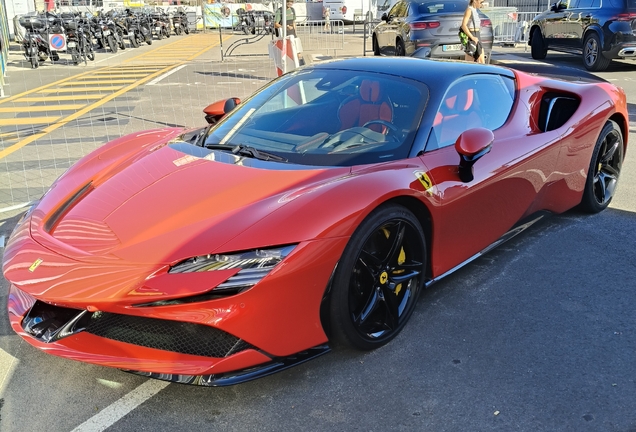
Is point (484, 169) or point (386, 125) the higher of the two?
point (386, 125)

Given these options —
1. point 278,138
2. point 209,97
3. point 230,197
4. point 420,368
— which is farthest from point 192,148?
point 209,97

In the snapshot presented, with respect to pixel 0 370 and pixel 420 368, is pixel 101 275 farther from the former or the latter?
pixel 420 368

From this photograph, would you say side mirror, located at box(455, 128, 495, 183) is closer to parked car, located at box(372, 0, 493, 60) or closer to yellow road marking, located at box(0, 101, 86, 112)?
yellow road marking, located at box(0, 101, 86, 112)

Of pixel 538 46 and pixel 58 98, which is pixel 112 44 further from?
pixel 538 46

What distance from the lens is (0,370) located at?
9.25 feet

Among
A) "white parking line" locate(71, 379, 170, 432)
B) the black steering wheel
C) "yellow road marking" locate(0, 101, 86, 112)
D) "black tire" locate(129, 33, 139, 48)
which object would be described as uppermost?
"black tire" locate(129, 33, 139, 48)

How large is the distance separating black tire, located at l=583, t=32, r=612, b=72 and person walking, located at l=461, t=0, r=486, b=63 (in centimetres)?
522

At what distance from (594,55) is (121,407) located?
517 inches

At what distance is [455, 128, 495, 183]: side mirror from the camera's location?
316 cm

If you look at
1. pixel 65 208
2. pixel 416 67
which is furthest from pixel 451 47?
pixel 65 208

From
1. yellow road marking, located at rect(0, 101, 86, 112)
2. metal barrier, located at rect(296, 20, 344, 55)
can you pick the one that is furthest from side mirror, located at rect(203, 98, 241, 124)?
metal barrier, located at rect(296, 20, 344, 55)

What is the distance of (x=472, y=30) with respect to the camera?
Answer: 29.5 feet

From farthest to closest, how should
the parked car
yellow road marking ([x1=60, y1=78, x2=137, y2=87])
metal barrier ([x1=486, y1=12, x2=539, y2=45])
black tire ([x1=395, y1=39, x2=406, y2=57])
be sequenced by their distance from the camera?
metal barrier ([x1=486, y1=12, x2=539, y2=45]) < black tire ([x1=395, y1=39, x2=406, y2=57]) < yellow road marking ([x1=60, y1=78, x2=137, y2=87]) < the parked car

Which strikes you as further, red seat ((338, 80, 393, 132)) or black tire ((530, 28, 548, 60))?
black tire ((530, 28, 548, 60))
